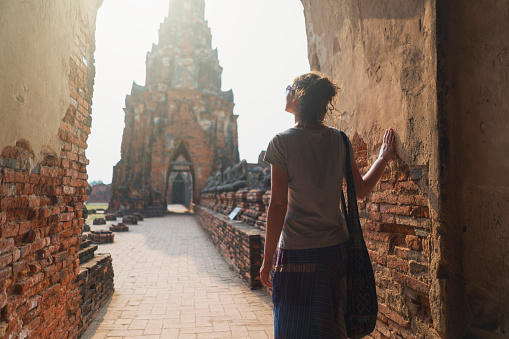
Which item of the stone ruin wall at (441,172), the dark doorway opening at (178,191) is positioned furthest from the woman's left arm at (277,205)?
the dark doorway opening at (178,191)

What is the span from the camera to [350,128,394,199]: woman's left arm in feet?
6.02

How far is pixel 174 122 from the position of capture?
A: 23281 mm

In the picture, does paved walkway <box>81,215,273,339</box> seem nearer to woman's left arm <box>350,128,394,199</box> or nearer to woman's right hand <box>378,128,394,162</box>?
woman's left arm <box>350,128,394,199</box>

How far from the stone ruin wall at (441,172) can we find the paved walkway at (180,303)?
1.80 m

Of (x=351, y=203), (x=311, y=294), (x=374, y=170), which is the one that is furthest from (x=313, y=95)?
(x=311, y=294)

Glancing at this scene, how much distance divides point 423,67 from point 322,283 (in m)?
1.50

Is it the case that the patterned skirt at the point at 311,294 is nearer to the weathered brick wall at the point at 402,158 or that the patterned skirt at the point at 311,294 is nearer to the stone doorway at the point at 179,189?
the weathered brick wall at the point at 402,158

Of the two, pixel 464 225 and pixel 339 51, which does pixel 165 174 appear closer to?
pixel 339 51

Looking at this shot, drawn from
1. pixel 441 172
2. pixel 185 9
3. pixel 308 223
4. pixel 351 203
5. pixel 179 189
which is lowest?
pixel 308 223

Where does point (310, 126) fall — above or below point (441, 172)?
above

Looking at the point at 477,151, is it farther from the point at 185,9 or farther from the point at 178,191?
the point at 178,191

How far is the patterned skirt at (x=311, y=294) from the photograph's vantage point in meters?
1.52

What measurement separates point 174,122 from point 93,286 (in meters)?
20.6

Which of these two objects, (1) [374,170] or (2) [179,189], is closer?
(1) [374,170]
